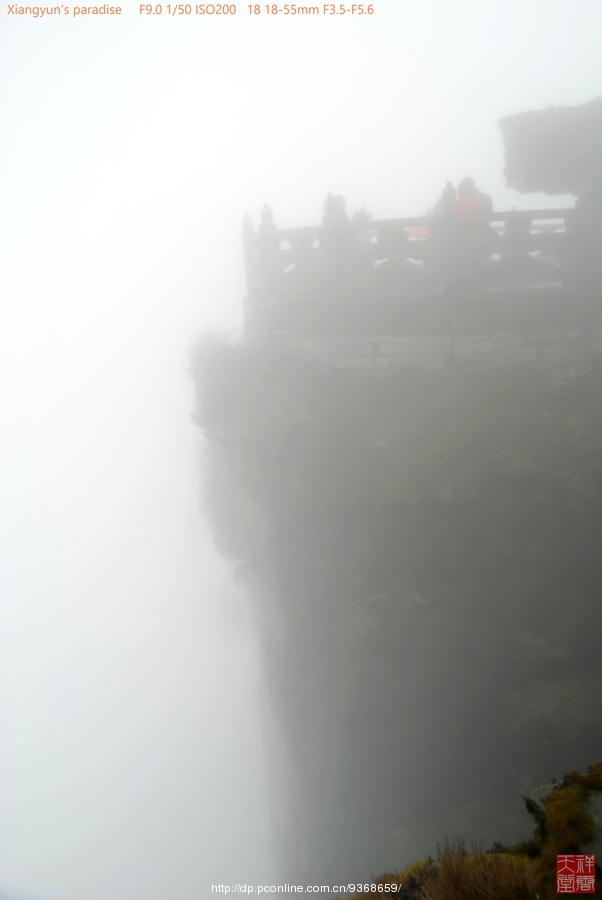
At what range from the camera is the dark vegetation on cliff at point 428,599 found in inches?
311

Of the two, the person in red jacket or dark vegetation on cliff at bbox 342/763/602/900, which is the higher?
the person in red jacket

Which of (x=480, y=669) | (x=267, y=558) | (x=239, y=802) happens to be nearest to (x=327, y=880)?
(x=480, y=669)

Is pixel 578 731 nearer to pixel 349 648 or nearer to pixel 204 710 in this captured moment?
pixel 349 648

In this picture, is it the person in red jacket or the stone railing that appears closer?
the person in red jacket

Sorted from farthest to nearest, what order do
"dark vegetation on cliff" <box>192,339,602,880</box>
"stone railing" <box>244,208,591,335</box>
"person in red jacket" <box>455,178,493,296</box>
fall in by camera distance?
"stone railing" <box>244,208,591,335</box> → "person in red jacket" <box>455,178,493,296</box> → "dark vegetation on cliff" <box>192,339,602,880</box>

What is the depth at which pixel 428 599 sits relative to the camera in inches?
356

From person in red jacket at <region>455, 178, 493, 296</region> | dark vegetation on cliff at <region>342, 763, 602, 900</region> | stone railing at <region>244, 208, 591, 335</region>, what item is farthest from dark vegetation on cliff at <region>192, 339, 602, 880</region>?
dark vegetation on cliff at <region>342, 763, 602, 900</region>

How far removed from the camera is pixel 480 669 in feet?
27.5

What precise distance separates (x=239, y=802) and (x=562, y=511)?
12.4m

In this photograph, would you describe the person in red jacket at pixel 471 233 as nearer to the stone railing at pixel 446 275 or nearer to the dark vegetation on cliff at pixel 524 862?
the stone railing at pixel 446 275

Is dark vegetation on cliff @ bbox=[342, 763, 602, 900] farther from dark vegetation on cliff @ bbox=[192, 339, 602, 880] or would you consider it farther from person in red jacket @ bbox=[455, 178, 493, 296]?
person in red jacket @ bbox=[455, 178, 493, 296]

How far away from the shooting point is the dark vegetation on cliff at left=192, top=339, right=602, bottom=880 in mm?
7910

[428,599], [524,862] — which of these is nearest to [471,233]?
[428,599]

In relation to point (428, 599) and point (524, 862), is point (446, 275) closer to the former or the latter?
point (428, 599)
